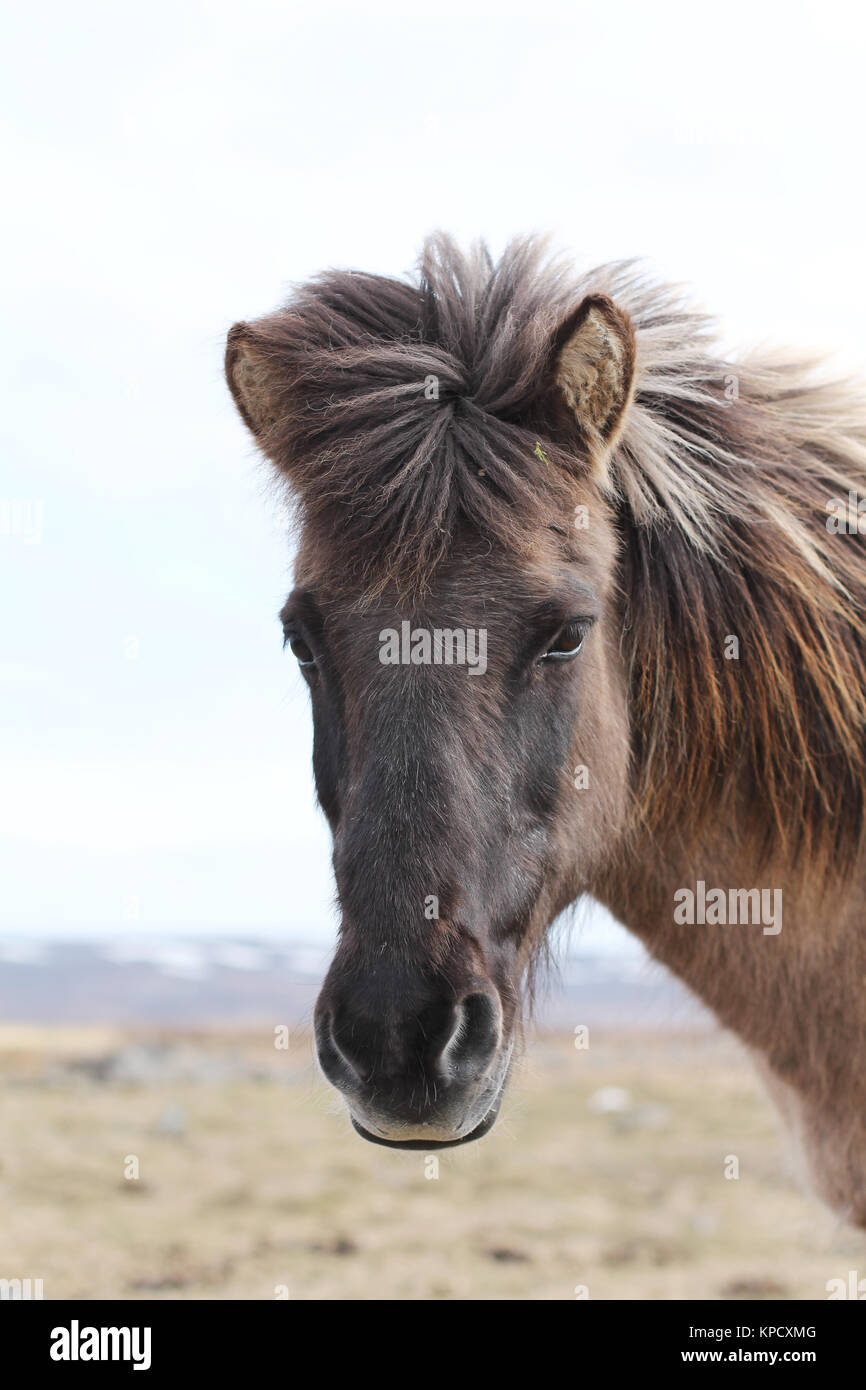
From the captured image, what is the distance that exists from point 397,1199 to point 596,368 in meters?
10.9

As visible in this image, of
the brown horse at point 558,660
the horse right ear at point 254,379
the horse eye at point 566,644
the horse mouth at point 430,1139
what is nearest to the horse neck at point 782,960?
the brown horse at point 558,660

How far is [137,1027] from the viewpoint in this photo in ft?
107

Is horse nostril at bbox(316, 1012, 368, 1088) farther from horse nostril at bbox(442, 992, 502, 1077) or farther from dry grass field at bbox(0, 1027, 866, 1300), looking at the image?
dry grass field at bbox(0, 1027, 866, 1300)

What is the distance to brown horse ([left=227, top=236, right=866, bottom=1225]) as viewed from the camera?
275 centimetres

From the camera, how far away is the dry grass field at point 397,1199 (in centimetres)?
837

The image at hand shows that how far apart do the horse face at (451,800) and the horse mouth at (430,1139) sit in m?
0.01

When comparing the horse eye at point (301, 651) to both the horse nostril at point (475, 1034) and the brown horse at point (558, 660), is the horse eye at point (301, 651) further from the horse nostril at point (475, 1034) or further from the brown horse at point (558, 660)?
the horse nostril at point (475, 1034)

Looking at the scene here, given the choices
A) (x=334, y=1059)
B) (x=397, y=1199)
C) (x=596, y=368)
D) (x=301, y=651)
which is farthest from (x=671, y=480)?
(x=397, y=1199)

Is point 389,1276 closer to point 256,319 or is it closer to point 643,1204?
point 643,1204

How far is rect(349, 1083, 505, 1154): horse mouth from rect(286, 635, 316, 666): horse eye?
1.36m

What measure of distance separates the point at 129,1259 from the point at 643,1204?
5604 millimetres

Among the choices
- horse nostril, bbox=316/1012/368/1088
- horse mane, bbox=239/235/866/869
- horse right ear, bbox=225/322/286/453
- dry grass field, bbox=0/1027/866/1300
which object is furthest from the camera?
dry grass field, bbox=0/1027/866/1300

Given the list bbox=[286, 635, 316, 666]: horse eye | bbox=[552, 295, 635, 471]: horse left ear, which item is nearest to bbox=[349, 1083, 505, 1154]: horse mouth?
bbox=[286, 635, 316, 666]: horse eye
